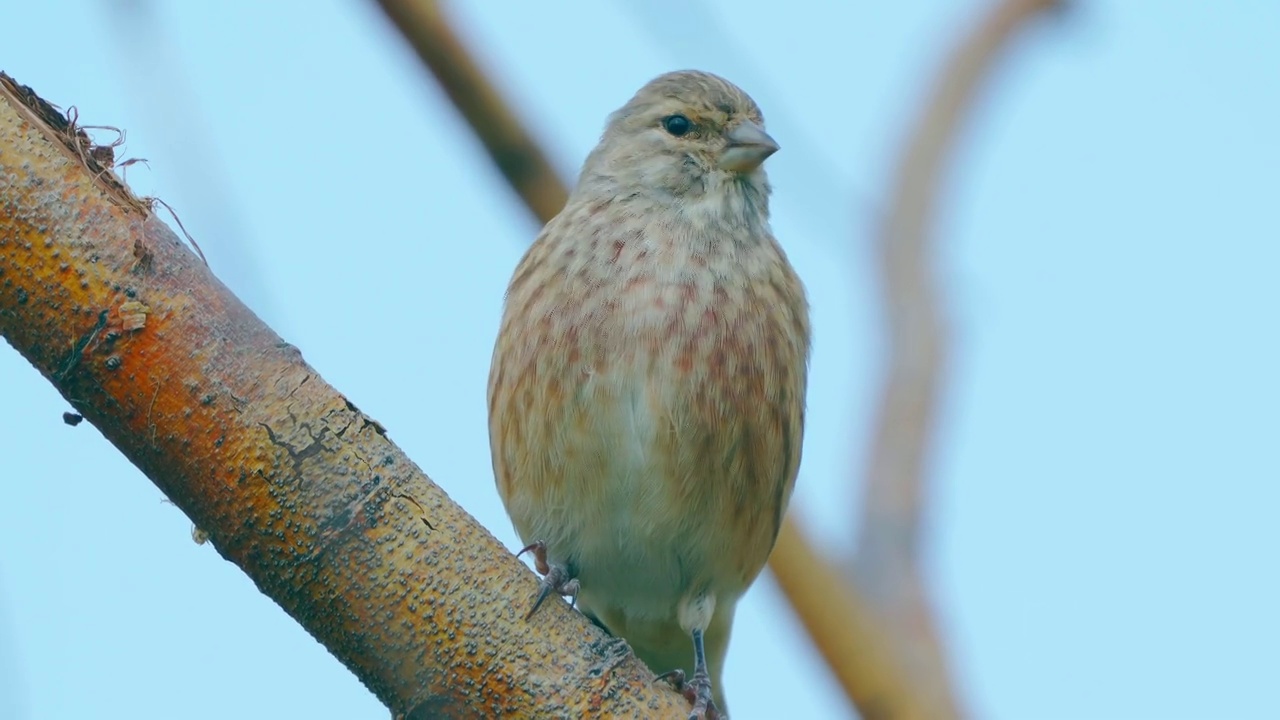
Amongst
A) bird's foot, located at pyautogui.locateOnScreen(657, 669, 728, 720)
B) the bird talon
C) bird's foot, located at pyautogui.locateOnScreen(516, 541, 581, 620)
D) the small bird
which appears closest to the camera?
bird's foot, located at pyautogui.locateOnScreen(516, 541, 581, 620)

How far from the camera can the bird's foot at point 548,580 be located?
117 inches

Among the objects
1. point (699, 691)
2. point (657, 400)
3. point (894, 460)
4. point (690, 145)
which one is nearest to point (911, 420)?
point (894, 460)

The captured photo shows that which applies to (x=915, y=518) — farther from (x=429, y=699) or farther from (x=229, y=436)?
(x=229, y=436)

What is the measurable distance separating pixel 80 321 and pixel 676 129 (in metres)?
3.07

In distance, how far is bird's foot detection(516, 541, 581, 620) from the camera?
9.76 feet

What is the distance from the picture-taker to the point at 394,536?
279cm

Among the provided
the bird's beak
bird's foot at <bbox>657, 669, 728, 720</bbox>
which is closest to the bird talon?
bird's foot at <bbox>657, 669, 728, 720</bbox>

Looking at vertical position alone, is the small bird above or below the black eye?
below

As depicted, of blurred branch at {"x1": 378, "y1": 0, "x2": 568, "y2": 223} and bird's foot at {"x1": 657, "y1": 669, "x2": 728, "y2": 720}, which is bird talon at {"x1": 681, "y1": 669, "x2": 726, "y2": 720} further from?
blurred branch at {"x1": 378, "y1": 0, "x2": 568, "y2": 223}

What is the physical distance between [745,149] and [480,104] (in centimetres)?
190

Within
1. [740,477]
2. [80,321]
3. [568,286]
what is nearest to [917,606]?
[740,477]

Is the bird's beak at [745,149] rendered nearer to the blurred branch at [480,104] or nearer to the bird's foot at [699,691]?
the blurred branch at [480,104]

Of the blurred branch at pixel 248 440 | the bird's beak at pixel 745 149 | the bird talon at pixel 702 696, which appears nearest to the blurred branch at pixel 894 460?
the bird talon at pixel 702 696

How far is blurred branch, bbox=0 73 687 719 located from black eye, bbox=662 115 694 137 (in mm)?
2732
